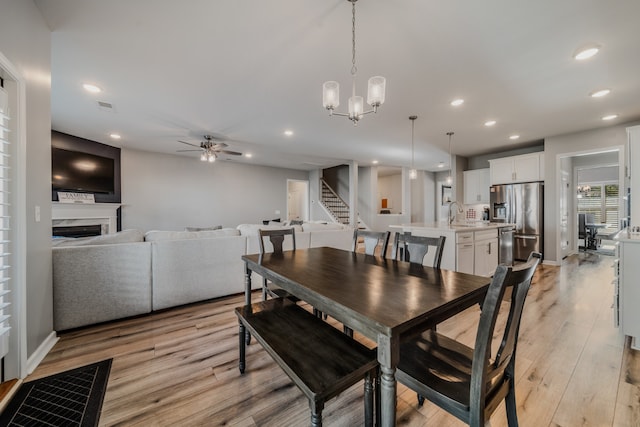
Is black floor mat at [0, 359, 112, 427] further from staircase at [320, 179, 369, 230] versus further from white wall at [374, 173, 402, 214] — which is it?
white wall at [374, 173, 402, 214]

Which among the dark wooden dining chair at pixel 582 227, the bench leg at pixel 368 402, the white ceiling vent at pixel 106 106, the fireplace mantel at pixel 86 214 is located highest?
the white ceiling vent at pixel 106 106

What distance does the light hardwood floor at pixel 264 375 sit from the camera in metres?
1.38

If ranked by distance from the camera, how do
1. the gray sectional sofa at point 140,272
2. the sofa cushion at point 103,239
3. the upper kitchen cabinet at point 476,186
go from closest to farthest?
the gray sectional sofa at point 140,272
the sofa cushion at point 103,239
the upper kitchen cabinet at point 476,186

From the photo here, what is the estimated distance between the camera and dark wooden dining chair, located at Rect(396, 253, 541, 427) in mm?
848

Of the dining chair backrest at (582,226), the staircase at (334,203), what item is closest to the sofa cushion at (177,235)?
the staircase at (334,203)

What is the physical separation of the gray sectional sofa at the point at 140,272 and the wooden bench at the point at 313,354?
147 centimetres

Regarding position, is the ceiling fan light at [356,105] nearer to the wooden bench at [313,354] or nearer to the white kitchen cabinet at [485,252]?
the wooden bench at [313,354]

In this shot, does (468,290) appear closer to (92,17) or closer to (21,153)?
(21,153)

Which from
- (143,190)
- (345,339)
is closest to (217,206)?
(143,190)

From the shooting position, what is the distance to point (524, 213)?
5062 millimetres

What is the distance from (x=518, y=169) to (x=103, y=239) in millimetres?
6998

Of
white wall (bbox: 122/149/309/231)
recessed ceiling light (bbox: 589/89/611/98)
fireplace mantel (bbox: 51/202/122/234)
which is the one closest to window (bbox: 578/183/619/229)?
recessed ceiling light (bbox: 589/89/611/98)

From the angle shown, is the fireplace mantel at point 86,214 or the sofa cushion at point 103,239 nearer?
the sofa cushion at point 103,239

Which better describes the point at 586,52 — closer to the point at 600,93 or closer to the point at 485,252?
the point at 600,93
